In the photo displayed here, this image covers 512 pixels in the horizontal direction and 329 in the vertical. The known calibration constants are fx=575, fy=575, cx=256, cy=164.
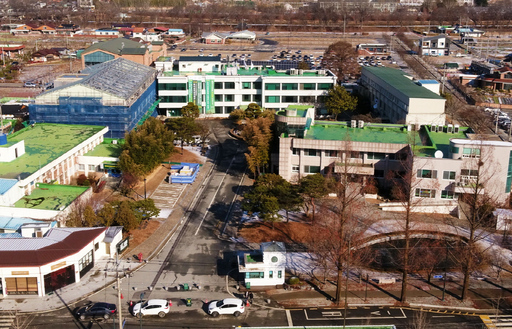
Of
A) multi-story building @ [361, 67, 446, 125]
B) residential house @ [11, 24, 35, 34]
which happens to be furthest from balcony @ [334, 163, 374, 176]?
residential house @ [11, 24, 35, 34]

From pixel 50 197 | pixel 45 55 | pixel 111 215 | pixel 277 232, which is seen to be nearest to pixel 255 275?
pixel 277 232

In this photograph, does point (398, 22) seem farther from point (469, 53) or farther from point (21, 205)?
point (21, 205)

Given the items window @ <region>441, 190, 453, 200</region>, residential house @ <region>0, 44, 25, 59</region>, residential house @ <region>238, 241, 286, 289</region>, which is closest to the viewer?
residential house @ <region>238, 241, 286, 289</region>

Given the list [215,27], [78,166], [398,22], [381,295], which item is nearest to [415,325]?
[381,295]

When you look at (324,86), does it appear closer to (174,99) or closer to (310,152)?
(174,99)

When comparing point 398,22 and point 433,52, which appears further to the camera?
point 398,22

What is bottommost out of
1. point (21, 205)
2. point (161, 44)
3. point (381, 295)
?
point (381, 295)

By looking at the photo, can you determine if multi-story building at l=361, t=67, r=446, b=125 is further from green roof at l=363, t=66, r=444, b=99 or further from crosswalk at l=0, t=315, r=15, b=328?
crosswalk at l=0, t=315, r=15, b=328
